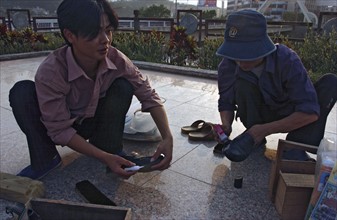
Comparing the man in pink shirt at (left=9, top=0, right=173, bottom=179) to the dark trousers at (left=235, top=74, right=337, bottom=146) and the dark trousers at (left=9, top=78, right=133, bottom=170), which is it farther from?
the dark trousers at (left=235, top=74, right=337, bottom=146)

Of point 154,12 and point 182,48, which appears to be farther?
point 154,12

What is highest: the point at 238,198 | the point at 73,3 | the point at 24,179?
the point at 73,3

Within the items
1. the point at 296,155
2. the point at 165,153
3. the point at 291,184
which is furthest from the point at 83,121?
the point at 296,155

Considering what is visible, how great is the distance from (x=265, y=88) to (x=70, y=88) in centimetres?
111

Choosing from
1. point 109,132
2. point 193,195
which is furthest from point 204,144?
point 109,132

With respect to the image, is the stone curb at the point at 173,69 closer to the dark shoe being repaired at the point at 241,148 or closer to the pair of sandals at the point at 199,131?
the pair of sandals at the point at 199,131

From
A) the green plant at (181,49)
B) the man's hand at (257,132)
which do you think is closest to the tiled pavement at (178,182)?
the man's hand at (257,132)

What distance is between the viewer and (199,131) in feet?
8.77

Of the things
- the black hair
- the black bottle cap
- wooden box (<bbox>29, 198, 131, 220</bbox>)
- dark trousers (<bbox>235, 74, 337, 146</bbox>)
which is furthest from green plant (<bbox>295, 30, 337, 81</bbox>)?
wooden box (<bbox>29, 198, 131, 220</bbox>)

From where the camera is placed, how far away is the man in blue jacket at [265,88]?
167 centimetres

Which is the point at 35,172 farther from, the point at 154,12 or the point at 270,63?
the point at 154,12

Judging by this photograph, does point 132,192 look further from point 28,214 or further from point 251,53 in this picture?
point 251,53

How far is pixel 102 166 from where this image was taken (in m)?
2.11

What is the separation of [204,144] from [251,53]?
1.04 m
